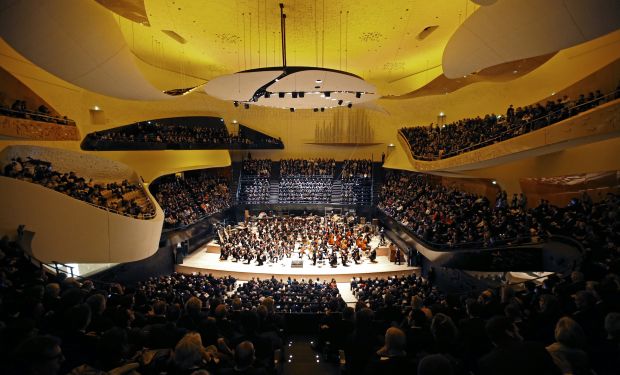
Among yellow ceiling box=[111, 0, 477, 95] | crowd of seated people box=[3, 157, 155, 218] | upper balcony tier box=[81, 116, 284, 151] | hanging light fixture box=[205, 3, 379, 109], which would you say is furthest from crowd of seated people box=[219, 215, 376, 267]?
yellow ceiling box=[111, 0, 477, 95]

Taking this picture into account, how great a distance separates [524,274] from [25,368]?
1417 centimetres

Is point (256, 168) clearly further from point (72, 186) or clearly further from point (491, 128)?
point (491, 128)

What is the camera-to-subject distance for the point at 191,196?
820 inches

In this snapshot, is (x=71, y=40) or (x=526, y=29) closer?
(x=526, y=29)

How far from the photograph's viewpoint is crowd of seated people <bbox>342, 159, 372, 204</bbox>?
24044mm

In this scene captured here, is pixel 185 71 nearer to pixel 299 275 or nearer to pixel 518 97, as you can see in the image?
pixel 299 275

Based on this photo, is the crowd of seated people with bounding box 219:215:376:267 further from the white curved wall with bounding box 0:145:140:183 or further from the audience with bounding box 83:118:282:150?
the audience with bounding box 83:118:282:150

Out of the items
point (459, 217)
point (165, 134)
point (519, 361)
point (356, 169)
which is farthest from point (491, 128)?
point (165, 134)

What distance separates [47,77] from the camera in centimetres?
1309

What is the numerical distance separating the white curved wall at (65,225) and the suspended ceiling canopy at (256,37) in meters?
3.18

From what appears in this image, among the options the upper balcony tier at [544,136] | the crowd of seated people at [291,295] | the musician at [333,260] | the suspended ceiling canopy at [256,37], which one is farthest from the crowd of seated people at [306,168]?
the crowd of seated people at [291,295]

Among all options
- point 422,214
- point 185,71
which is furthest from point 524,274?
point 185,71

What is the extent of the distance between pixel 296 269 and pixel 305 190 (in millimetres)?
9508

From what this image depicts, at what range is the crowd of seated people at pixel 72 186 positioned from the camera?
9.29 metres
